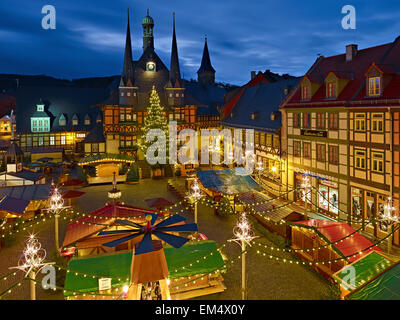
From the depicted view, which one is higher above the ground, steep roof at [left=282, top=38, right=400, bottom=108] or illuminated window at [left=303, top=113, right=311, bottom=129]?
steep roof at [left=282, top=38, right=400, bottom=108]

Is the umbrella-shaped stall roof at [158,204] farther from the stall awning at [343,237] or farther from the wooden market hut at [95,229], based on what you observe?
the stall awning at [343,237]

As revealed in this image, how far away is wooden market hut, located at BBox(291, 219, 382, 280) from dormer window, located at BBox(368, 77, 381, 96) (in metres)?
8.56

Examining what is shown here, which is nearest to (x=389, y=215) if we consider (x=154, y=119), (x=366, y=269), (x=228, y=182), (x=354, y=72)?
(x=366, y=269)

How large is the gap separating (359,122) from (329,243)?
9.57 m

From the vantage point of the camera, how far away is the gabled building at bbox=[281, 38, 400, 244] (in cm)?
1638

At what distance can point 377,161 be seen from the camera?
1689 cm

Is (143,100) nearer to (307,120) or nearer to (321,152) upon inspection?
(307,120)

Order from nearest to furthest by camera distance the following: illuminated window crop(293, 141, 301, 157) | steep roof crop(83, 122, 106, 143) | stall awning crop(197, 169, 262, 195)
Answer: stall awning crop(197, 169, 262, 195)
illuminated window crop(293, 141, 301, 157)
steep roof crop(83, 122, 106, 143)

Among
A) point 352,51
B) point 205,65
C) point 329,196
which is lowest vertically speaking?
point 329,196

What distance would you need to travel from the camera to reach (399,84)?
53.4 feet

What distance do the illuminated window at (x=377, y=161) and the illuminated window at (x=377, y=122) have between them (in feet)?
4.52

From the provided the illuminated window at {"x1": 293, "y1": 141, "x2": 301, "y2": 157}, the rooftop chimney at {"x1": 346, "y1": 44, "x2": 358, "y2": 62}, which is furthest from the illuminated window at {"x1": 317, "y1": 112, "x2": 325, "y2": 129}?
the rooftop chimney at {"x1": 346, "y1": 44, "x2": 358, "y2": 62}

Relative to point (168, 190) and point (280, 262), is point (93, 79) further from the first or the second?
point (280, 262)

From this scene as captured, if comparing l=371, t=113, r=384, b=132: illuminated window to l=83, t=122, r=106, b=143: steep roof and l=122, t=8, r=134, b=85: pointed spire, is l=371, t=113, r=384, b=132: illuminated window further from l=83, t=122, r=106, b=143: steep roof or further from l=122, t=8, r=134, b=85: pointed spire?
l=83, t=122, r=106, b=143: steep roof
